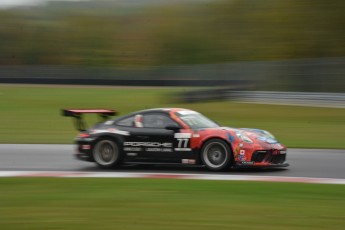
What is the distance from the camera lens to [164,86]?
53.8 meters

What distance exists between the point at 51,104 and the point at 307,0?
1360 cm

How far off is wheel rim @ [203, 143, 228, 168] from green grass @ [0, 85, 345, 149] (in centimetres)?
614

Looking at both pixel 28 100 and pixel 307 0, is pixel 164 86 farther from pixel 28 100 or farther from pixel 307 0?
pixel 307 0

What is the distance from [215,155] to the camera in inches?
502

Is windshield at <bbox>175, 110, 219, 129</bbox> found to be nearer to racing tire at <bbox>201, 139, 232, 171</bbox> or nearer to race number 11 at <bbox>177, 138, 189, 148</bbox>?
race number 11 at <bbox>177, 138, 189, 148</bbox>

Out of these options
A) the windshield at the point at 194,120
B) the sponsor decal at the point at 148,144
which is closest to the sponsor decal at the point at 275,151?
the windshield at the point at 194,120

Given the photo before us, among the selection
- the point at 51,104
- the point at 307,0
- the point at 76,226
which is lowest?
the point at 76,226

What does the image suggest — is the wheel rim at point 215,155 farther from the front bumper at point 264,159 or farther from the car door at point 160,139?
the car door at point 160,139

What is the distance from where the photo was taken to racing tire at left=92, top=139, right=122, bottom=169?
13398 millimetres

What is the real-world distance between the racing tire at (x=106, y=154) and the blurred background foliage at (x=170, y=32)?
22.8 meters

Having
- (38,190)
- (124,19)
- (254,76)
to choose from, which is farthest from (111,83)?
(38,190)

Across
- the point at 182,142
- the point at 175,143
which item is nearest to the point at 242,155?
the point at 182,142

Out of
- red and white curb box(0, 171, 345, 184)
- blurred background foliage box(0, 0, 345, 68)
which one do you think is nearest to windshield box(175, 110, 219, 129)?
red and white curb box(0, 171, 345, 184)

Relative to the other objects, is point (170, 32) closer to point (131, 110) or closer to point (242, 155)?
point (131, 110)
